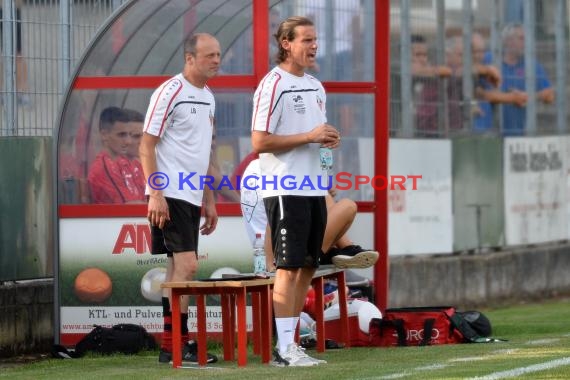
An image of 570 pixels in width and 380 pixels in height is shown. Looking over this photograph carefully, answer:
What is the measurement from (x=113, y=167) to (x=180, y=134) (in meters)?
2.26

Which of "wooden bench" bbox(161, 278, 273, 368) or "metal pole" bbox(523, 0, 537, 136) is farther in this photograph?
"metal pole" bbox(523, 0, 537, 136)

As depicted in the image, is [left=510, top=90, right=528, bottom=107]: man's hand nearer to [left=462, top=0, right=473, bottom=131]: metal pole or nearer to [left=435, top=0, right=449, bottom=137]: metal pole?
[left=462, top=0, right=473, bottom=131]: metal pole

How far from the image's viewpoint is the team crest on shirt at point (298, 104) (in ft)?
36.1

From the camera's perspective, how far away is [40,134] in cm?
1395

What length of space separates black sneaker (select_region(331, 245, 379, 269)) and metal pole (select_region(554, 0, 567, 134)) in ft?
38.3

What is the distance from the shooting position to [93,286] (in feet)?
45.0

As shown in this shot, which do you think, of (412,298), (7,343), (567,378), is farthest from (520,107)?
(567,378)

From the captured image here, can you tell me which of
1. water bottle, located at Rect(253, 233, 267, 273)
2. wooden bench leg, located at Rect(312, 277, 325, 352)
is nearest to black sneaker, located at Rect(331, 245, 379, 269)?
wooden bench leg, located at Rect(312, 277, 325, 352)

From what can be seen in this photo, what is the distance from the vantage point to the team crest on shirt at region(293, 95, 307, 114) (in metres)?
11.0

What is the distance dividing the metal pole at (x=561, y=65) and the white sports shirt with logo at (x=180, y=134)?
11659mm

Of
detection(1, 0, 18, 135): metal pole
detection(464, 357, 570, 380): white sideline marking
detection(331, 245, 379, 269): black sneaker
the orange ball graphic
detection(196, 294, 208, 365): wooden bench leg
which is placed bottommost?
detection(464, 357, 570, 380): white sideline marking

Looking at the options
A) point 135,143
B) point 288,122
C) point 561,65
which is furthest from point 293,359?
point 561,65

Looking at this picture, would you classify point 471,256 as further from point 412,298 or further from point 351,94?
point 351,94

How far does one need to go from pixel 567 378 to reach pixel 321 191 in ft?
7.99
